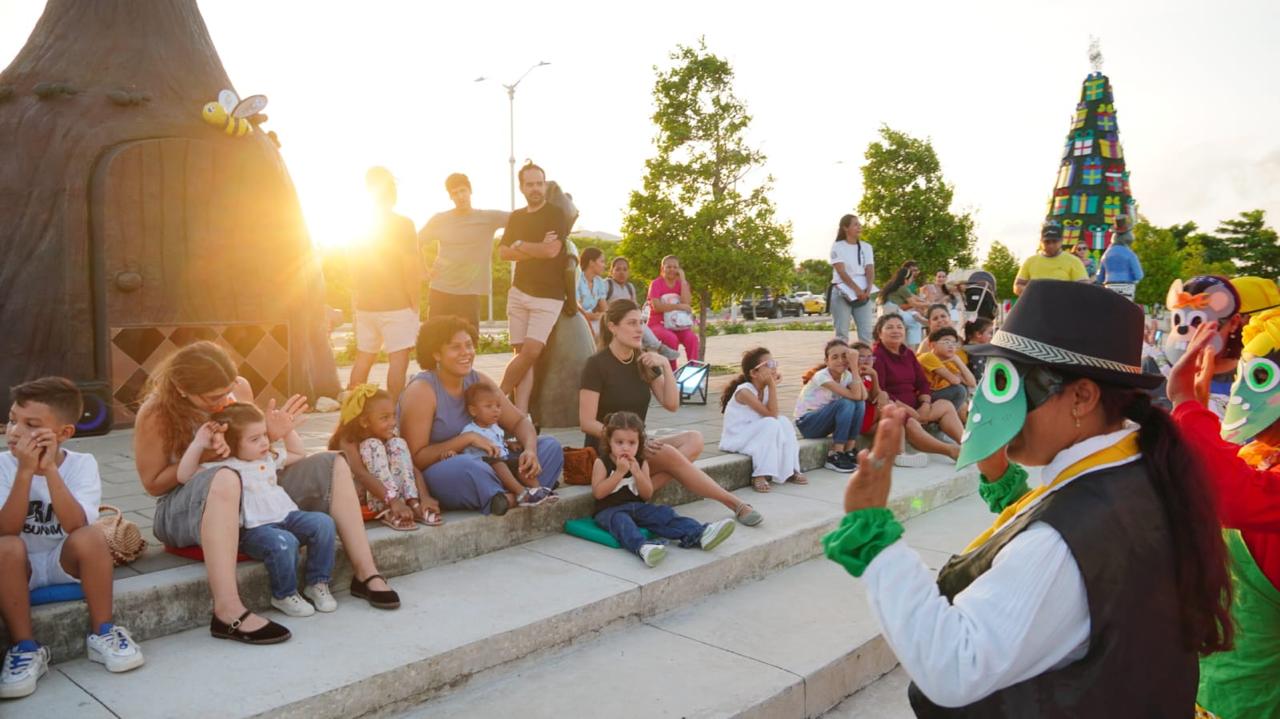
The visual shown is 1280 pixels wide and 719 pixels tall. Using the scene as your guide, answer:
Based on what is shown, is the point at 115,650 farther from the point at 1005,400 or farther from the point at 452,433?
the point at 1005,400

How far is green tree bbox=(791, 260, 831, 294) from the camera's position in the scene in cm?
7219

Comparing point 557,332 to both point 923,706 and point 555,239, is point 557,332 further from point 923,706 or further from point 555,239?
point 923,706

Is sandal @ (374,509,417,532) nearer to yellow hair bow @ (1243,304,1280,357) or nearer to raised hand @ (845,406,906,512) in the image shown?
raised hand @ (845,406,906,512)

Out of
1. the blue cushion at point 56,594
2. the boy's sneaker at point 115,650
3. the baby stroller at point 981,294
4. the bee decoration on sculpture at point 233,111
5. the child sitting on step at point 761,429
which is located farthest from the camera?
the baby stroller at point 981,294

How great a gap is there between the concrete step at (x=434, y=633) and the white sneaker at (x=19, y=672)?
0.05 m

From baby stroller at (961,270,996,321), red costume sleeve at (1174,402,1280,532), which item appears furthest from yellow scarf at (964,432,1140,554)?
baby stroller at (961,270,996,321)

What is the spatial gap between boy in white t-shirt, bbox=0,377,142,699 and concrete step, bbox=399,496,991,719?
121 cm

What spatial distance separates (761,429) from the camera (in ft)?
21.4

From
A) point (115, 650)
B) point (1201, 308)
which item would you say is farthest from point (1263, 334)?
point (115, 650)

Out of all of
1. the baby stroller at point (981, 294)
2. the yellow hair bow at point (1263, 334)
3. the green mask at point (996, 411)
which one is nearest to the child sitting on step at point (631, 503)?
the yellow hair bow at point (1263, 334)

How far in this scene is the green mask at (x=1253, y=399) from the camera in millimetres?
2547

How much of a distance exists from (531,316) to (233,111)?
323 centimetres

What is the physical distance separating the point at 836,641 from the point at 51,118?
7.06 m

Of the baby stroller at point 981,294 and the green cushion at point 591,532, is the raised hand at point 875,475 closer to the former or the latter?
the green cushion at point 591,532
